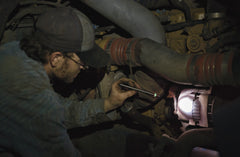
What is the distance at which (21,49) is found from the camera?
174cm

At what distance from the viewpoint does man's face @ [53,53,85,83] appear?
1.82 meters

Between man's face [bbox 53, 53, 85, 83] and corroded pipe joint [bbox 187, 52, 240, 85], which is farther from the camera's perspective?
man's face [bbox 53, 53, 85, 83]

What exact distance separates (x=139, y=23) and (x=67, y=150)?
1.50 metres

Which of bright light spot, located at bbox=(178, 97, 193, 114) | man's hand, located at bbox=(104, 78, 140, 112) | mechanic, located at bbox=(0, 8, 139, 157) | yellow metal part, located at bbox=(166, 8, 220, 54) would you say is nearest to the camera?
mechanic, located at bbox=(0, 8, 139, 157)

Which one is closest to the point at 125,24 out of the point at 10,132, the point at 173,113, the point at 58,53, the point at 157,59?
the point at 157,59

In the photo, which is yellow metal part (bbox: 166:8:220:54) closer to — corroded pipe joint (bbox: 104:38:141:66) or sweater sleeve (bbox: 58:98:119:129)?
corroded pipe joint (bbox: 104:38:141:66)

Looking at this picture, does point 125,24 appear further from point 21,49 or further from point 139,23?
point 21,49

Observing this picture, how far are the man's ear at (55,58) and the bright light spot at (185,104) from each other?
1262 millimetres

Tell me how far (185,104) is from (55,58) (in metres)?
1.33

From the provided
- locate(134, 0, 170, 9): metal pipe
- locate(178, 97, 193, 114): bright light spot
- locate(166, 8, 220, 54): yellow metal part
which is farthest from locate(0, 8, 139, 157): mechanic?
locate(134, 0, 170, 9): metal pipe

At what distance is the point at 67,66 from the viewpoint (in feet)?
6.10

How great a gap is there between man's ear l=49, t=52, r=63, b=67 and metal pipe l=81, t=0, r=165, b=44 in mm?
934

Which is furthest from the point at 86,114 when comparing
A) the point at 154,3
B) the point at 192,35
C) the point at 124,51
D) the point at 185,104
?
the point at 154,3

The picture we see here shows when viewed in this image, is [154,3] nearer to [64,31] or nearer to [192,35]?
[192,35]
